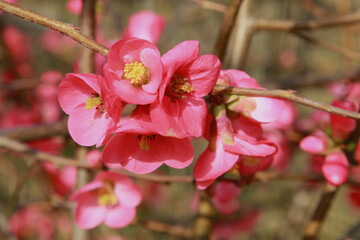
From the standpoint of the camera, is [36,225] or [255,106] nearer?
[255,106]

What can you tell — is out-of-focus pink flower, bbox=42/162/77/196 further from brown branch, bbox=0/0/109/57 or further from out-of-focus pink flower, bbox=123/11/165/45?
brown branch, bbox=0/0/109/57

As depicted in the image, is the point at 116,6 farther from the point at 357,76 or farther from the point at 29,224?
the point at 357,76

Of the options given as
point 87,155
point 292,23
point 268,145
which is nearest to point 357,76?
point 292,23

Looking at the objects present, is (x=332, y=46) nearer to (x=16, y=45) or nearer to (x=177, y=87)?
(x=177, y=87)

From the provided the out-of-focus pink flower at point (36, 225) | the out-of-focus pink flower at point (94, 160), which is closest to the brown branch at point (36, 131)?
the out-of-focus pink flower at point (94, 160)

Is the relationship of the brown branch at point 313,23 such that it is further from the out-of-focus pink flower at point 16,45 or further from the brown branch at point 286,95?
the out-of-focus pink flower at point 16,45

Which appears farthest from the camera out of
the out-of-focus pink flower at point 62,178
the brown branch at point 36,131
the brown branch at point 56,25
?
the out-of-focus pink flower at point 62,178

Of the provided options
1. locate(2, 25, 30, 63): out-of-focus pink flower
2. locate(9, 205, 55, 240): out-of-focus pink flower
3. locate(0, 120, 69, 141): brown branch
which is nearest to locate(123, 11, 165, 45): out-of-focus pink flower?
locate(0, 120, 69, 141): brown branch

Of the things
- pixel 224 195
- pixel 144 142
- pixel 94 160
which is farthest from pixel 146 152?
pixel 224 195
